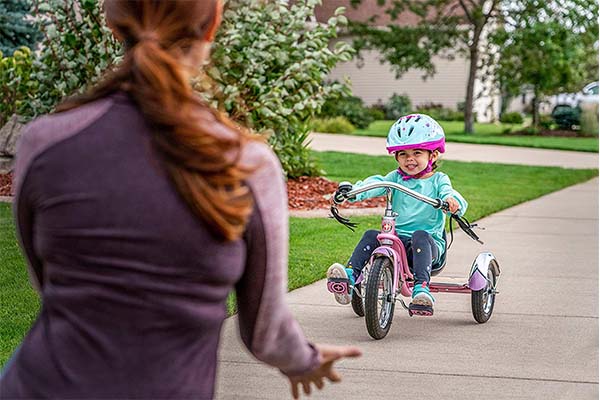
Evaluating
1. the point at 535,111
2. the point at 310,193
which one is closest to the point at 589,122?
the point at 535,111

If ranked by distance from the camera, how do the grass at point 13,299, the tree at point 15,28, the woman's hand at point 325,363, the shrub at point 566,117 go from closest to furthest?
the woman's hand at point 325,363 < the grass at point 13,299 < the tree at point 15,28 < the shrub at point 566,117

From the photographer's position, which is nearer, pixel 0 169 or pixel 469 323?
pixel 469 323

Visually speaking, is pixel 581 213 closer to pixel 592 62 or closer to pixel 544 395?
pixel 544 395

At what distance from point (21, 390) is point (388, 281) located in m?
4.56

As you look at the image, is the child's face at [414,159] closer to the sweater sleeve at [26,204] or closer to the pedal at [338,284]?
the pedal at [338,284]

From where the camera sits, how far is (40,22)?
13109mm

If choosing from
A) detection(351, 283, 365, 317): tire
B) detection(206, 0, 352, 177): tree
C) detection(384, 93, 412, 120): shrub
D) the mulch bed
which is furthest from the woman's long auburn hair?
detection(384, 93, 412, 120): shrub

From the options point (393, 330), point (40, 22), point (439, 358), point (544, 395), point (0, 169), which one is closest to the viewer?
point (544, 395)

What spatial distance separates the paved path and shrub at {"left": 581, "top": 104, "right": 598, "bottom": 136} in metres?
7.36

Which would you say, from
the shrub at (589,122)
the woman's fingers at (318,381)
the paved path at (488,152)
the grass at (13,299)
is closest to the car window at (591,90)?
the shrub at (589,122)

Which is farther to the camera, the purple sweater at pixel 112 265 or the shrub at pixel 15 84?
the shrub at pixel 15 84

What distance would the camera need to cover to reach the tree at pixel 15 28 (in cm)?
2066

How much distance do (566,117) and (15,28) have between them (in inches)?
797

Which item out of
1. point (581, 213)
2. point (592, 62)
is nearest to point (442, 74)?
point (592, 62)
